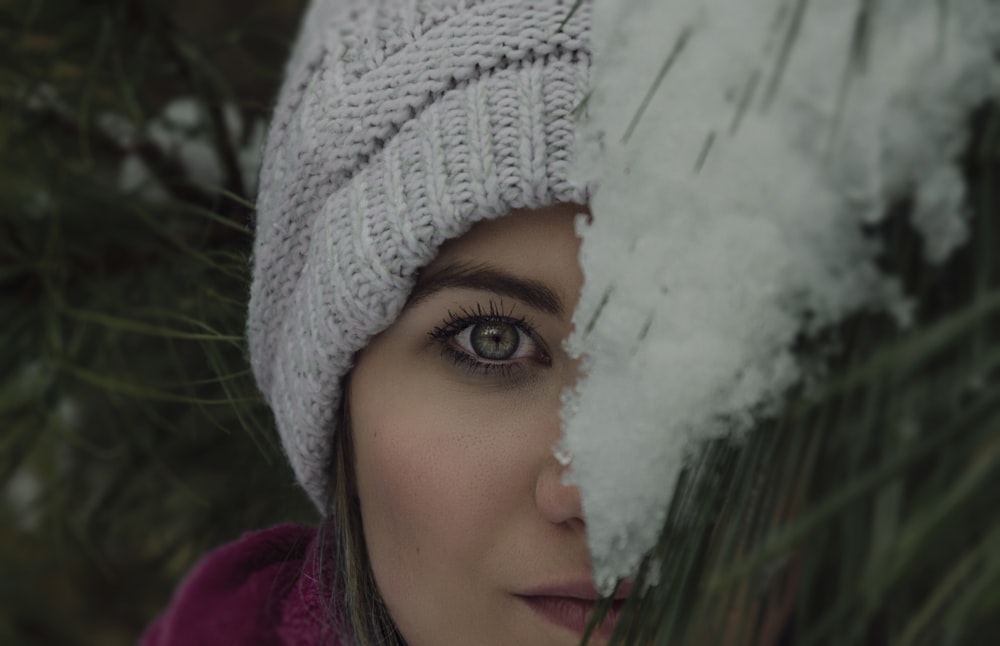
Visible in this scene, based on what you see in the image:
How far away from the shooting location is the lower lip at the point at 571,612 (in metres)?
0.64

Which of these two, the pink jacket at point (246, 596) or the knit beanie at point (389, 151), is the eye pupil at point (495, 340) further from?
the pink jacket at point (246, 596)

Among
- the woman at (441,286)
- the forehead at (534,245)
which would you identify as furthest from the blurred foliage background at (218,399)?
the forehead at (534,245)

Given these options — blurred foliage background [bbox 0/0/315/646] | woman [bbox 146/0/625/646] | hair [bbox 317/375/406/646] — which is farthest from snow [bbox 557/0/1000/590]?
blurred foliage background [bbox 0/0/315/646]

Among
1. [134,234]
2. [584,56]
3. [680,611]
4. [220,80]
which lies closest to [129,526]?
[134,234]

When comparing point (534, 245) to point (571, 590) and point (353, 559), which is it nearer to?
point (571, 590)

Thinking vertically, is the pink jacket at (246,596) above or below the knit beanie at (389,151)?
below

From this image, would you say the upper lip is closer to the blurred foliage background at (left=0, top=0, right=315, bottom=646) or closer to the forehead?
the forehead

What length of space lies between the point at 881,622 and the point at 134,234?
3.00 feet

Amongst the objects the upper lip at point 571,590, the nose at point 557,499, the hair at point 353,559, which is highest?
the nose at point 557,499

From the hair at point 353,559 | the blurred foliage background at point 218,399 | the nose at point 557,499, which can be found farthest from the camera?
the hair at point 353,559

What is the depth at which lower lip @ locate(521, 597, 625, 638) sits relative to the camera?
64 cm

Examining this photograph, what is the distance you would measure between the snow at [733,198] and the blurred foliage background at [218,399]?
0.04 ft

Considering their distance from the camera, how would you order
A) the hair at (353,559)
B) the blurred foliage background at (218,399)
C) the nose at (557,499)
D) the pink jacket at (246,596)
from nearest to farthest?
the blurred foliage background at (218,399), the nose at (557,499), the hair at (353,559), the pink jacket at (246,596)

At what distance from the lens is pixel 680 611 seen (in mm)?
380
